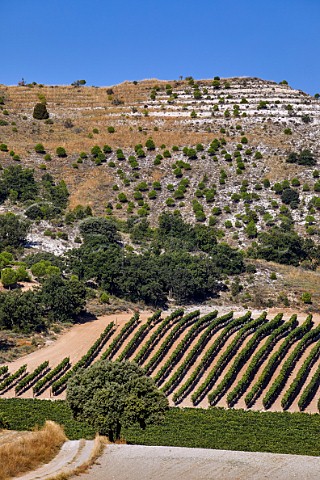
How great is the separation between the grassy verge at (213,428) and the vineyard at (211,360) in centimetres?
310

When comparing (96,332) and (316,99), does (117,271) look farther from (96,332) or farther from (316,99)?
(316,99)

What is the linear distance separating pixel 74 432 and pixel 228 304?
35312 millimetres

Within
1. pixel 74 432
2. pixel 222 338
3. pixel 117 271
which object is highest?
pixel 117 271

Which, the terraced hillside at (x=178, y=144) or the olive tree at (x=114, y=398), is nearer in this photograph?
the olive tree at (x=114, y=398)

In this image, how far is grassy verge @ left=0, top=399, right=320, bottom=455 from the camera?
37.7 meters

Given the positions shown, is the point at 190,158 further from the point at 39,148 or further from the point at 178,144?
the point at 39,148

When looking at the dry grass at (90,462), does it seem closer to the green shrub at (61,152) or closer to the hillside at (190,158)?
the hillside at (190,158)

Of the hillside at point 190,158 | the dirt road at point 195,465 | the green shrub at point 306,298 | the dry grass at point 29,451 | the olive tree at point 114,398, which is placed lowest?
the dirt road at point 195,465

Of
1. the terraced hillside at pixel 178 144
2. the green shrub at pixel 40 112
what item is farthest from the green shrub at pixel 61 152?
the green shrub at pixel 40 112

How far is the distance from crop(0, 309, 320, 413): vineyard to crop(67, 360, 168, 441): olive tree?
14.3 metres

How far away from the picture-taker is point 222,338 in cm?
6059

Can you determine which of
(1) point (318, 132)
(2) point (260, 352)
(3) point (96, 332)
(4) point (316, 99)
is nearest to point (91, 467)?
(2) point (260, 352)

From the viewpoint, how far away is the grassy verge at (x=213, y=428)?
37.7m

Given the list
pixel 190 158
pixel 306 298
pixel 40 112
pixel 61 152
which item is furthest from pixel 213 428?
pixel 40 112
